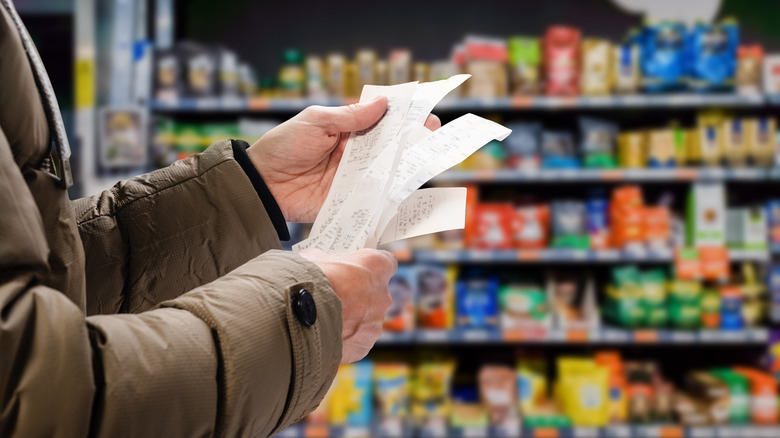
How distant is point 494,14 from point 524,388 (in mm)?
1917

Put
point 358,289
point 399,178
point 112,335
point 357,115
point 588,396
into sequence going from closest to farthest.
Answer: point 112,335
point 358,289
point 399,178
point 357,115
point 588,396

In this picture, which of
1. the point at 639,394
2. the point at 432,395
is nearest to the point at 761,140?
the point at 639,394

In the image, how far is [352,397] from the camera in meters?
2.70

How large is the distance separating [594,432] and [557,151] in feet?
4.14

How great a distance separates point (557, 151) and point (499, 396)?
1.15 metres

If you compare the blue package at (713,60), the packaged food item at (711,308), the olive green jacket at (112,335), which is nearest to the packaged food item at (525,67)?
the blue package at (713,60)

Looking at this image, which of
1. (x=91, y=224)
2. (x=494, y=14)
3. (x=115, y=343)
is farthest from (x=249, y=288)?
(x=494, y=14)

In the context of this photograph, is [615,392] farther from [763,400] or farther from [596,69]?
[596,69]

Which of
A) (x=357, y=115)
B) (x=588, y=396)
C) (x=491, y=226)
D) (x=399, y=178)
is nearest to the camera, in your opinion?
(x=399, y=178)

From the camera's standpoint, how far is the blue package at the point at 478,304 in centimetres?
277

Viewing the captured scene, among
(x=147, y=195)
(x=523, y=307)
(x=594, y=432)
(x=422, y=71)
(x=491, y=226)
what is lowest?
(x=594, y=432)

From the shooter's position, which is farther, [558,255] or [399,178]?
[558,255]

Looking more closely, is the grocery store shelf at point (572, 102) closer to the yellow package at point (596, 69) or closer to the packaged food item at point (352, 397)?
the yellow package at point (596, 69)

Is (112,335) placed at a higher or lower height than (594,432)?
higher
